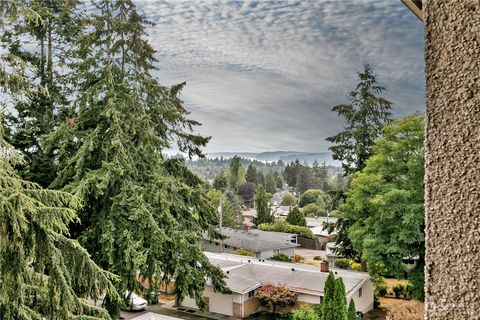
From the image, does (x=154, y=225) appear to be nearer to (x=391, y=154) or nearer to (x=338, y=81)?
(x=391, y=154)

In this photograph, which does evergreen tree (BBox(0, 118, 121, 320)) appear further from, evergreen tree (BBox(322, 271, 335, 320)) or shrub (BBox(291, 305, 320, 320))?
shrub (BBox(291, 305, 320, 320))

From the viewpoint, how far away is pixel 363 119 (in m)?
13.7

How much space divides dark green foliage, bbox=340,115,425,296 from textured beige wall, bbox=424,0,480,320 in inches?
357

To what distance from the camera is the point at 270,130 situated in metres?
19.4

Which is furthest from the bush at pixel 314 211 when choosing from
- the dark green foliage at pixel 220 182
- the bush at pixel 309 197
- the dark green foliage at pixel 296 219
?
the dark green foliage at pixel 296 219

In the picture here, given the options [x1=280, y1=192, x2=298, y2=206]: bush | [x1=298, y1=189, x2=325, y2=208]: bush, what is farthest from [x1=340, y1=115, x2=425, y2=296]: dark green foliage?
[x1=280, y1=192, x2=298, y2=206]: bush

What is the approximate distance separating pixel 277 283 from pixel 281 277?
45 centimetres

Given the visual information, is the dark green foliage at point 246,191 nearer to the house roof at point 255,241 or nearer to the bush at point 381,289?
the house roof at point 255,241

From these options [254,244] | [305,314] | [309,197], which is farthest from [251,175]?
[305,314]

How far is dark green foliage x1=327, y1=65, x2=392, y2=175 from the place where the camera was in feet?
44.1

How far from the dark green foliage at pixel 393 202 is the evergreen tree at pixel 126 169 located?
4.34 meters

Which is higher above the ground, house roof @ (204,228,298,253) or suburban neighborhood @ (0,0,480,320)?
suburban neighborhood @ (0,0,480,320)

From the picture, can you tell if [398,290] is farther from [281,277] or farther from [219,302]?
[219,302]

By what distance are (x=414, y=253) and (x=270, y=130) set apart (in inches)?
428
